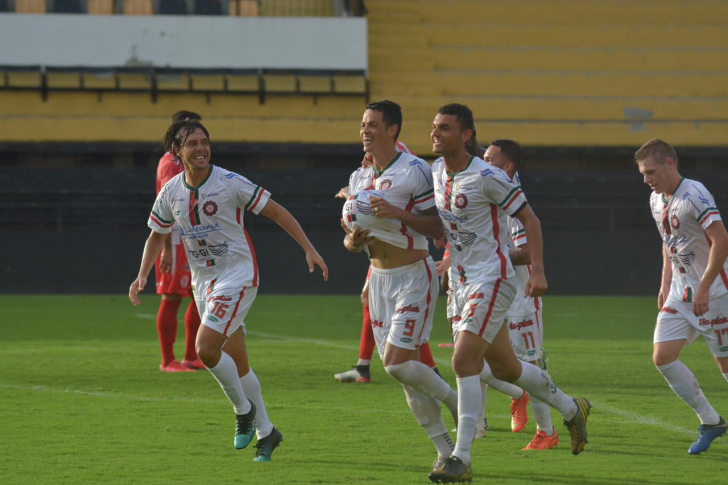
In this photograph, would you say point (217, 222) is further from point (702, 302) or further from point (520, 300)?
point (702, 302)

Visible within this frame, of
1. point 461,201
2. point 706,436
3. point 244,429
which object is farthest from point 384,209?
point 706,436

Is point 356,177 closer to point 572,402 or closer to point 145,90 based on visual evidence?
point 572,402

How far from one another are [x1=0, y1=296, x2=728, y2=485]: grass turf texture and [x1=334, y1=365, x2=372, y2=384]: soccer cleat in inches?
6.9

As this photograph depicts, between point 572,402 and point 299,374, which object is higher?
point 572,402

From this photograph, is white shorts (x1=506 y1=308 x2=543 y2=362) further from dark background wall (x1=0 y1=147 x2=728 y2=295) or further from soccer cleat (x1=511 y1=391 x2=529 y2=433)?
dark background wall (x1=0 y1=147 x2=728 y2=295)

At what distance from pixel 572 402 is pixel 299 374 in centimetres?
436

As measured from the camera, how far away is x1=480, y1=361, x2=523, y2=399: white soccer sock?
643cm

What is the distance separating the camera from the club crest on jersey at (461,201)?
5414 millimetres

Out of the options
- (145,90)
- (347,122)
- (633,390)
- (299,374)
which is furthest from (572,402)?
(145,90)

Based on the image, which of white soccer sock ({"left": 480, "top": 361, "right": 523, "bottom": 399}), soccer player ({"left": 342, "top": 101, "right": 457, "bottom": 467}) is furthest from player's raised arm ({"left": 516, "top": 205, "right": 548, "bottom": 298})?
white soccer sock ({"left": 480, "top": 361, "right": 523, "bottom": 399})

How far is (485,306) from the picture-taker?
5.36 metres

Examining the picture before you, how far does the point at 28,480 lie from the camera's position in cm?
529

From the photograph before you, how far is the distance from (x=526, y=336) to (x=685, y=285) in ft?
3.49

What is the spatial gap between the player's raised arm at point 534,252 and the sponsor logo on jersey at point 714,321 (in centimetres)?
146
